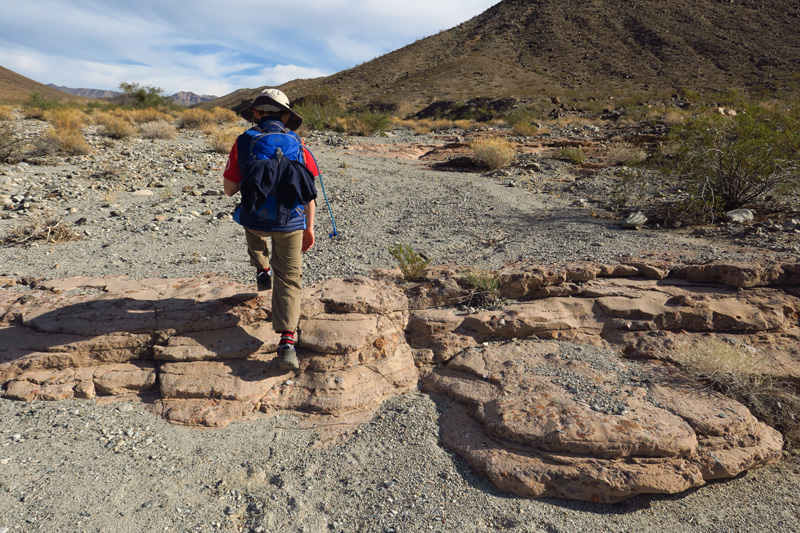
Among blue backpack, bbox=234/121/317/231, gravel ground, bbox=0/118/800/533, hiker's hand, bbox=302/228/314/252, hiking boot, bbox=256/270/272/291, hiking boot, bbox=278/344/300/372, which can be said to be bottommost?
gravel ground, bbox=0/118/800/533

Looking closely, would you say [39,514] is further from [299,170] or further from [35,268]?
[35,268]

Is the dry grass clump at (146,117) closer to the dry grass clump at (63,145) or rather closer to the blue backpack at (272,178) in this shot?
the dry grass clump at (63,145)

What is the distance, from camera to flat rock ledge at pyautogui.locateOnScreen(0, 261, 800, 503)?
2428 millimetres

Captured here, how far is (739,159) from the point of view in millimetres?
5832

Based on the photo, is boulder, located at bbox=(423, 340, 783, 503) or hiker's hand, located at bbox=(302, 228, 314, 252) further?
hiker's hand, located at bbox=(302, 228, 314, 252)

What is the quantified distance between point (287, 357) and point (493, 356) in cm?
148

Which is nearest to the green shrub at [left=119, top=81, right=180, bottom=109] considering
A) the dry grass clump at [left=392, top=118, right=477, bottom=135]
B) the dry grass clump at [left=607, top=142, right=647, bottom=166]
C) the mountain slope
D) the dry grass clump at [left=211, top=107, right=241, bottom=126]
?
the dry grass clump at [left=211, top=107, right=241, bottom=126]

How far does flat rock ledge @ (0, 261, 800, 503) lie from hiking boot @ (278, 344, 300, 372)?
0.52 ft

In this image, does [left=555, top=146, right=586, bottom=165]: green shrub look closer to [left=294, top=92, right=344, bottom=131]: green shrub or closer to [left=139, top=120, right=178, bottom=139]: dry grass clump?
[left=294, top=92, right=344, bottom=131]: green shrub

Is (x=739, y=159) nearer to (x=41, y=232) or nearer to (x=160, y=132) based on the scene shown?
(x=41, y=232)

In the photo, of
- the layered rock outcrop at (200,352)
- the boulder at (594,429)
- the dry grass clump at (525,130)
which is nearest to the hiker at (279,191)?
the layered rock outcrop at (200,352)

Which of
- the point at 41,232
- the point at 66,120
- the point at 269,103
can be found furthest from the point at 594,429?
the point at 66,120

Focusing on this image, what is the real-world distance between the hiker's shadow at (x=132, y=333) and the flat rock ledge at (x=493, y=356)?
0.01m

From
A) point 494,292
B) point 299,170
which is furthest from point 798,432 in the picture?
point 299,170
